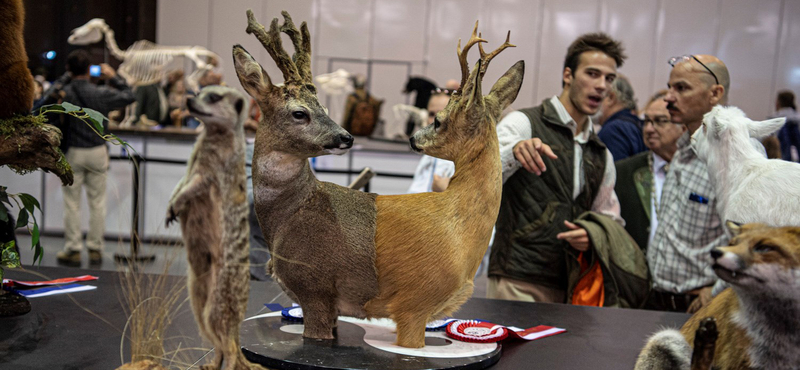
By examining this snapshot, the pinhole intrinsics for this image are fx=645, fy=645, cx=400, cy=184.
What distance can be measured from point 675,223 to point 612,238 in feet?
0.78

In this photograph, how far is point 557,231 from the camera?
2.30m

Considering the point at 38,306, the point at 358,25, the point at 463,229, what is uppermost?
the point at 358,25

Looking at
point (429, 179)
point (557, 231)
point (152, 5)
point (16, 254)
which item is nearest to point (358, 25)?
point (152, 5)

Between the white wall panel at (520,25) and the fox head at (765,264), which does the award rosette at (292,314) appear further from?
the white wall panel at (520,25)

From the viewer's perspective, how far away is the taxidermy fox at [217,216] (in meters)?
0.85

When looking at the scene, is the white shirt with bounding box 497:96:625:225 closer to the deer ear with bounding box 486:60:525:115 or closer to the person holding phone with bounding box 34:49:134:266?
the deer ear with bounding box 486:60:525:115

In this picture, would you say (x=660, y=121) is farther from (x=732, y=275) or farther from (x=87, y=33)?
(x=87, y=33)

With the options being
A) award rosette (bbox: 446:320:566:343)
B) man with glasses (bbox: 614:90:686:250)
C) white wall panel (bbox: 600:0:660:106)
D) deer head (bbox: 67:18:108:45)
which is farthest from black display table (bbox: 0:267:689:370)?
white wall panel (bbox: 600:0:660:106)

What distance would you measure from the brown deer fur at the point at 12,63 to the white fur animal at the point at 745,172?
5.02 feet

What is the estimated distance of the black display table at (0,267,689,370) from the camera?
131 cm

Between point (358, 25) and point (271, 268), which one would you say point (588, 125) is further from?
point (358, 25)

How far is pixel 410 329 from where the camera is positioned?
51.4 inches

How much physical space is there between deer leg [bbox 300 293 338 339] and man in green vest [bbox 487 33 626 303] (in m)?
1.08

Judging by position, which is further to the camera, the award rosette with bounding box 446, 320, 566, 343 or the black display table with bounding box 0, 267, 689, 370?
the award rosette with bounding box 446, 320, 566, 343
